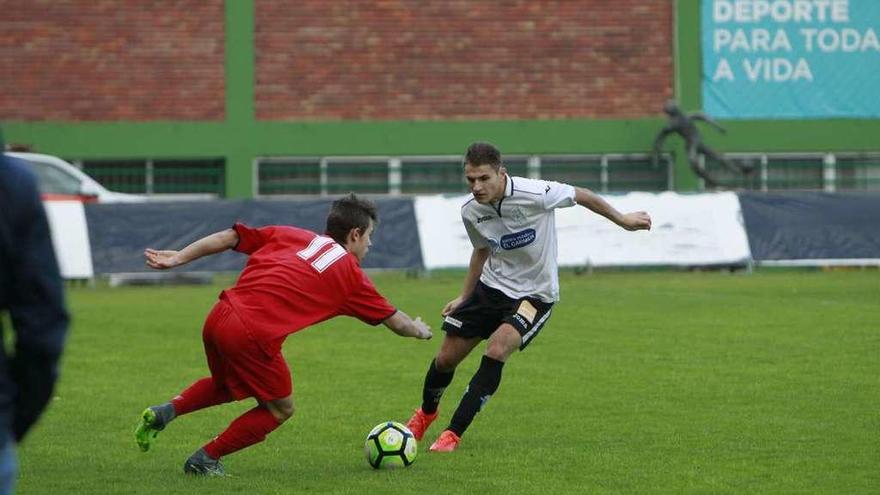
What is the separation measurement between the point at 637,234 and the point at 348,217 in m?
18.2

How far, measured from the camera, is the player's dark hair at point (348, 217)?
26.5 feet

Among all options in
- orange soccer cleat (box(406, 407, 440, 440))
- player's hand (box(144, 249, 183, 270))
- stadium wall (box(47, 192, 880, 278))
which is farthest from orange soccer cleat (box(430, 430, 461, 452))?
stadium wall (box(47, 192, 880, 278))

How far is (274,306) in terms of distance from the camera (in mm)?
7914

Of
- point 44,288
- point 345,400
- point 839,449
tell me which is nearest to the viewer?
point 44,288

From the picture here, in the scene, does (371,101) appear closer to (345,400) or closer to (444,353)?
(345,400)

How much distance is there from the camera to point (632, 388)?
11.9 m

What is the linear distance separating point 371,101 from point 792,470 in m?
24.1

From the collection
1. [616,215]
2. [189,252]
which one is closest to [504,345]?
[616,215]

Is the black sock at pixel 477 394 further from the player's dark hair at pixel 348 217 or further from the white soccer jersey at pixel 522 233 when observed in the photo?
the player's dark hair at pixel 348 217

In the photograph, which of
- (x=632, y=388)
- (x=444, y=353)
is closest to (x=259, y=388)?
(x=444, y=353)

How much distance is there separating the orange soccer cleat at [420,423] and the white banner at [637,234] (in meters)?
15.7

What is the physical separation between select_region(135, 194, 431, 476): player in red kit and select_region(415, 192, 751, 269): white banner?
17285 mm

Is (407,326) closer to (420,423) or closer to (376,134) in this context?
(420,423)

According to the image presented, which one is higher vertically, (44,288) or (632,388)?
(44,288)
